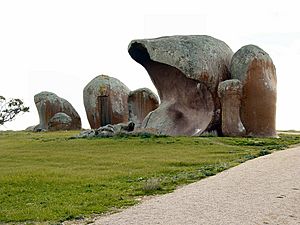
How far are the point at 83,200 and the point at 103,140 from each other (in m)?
16.6

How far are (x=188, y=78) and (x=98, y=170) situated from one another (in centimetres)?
1951

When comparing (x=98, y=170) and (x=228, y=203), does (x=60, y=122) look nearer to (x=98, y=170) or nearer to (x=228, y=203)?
(x=98, y=170)

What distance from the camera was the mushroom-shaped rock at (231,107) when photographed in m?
32.9

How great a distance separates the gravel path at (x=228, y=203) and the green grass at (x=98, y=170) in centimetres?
98

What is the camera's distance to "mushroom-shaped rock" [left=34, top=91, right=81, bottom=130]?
1900 inches

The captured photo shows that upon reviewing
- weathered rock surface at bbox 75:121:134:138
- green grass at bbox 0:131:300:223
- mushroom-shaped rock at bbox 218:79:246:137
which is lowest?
green grass at bbox 0:131:300:223

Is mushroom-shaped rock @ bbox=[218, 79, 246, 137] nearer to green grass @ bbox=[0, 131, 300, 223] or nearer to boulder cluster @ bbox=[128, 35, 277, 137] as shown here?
boulder cluster @ bbox=[128, 35, 277, 137]

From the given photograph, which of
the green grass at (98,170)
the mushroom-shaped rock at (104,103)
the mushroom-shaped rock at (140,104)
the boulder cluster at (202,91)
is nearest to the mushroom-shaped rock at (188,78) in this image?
the boulder cluster at (202,91)

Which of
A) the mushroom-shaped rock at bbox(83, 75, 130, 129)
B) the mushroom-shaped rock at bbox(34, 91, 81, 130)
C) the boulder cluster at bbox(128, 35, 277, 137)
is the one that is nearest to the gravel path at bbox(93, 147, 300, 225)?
the boulder cluster at bbox(128, 35, 277, 137)

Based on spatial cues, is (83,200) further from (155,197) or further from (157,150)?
(157,150)

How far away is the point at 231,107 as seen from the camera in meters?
33.0

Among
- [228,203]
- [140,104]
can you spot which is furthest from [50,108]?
[228,203]

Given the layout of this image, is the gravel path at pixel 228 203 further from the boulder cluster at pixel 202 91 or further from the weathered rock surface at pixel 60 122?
the weathered rock surface at pixel 60 122

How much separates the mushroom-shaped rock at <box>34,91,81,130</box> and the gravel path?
34637 millimetres
